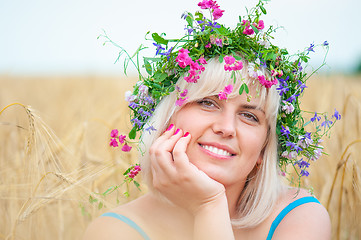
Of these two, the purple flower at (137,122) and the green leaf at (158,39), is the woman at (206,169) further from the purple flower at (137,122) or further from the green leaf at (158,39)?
the green leaf at (158,39)

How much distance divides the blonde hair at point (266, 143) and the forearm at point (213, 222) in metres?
0.43

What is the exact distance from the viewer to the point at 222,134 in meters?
1.78

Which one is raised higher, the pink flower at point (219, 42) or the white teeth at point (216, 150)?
the pink flower at point (219, 42)

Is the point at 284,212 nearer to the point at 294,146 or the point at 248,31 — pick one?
the point at 294,146

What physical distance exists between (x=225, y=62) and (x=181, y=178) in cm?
57

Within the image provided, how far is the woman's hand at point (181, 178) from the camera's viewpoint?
169 centimetres

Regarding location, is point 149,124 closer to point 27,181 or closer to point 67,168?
point 27,181

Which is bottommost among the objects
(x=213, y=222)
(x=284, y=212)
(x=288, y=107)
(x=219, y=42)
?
(x=284, y=212)

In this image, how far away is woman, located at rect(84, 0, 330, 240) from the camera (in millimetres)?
1723

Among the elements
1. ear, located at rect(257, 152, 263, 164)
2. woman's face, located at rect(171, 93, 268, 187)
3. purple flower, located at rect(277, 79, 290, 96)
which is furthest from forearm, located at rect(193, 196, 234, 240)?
purple flower, located at rect(277, 79, 290, 96)

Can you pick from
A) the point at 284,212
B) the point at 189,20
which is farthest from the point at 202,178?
the point at 189,20

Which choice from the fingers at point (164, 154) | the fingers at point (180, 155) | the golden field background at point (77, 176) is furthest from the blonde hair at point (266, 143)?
the golden field background at point (77, 176)

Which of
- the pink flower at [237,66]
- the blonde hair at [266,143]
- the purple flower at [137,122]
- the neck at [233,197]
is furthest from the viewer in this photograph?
the neck at [233,197]

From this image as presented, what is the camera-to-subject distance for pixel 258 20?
187 centimetres
